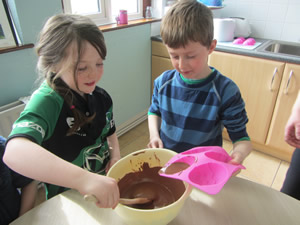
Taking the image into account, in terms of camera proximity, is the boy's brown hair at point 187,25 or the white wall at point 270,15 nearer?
the boy's brown hair at point 187,25

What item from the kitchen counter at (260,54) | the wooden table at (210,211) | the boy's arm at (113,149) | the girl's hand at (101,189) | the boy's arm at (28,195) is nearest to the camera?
the girl's hand at (101,189)

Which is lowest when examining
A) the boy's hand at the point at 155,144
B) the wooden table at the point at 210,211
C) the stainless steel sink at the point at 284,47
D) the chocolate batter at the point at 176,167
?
the wooden table at the point at 210,211

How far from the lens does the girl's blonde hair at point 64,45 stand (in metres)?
0.72

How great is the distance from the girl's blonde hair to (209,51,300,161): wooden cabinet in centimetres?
134

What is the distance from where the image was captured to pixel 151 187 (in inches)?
30.3

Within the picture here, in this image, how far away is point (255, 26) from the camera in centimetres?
225

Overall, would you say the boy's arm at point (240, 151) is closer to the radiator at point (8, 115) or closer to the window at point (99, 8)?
the radiator at point (8, 115)

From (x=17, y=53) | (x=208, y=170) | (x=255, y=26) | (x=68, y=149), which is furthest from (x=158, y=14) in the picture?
(x=208, y=170)

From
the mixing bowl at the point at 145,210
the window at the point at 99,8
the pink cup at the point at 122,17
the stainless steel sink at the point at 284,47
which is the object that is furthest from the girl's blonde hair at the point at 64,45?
the stainless steel sink at the point at 284,47

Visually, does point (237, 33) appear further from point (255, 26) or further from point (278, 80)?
point (278, 80)

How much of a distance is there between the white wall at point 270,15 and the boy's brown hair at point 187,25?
5.22 ft

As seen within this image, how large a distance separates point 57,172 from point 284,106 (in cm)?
168

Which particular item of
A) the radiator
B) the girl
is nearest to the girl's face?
the girl

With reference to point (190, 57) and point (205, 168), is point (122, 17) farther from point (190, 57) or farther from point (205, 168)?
point (205, 168)
